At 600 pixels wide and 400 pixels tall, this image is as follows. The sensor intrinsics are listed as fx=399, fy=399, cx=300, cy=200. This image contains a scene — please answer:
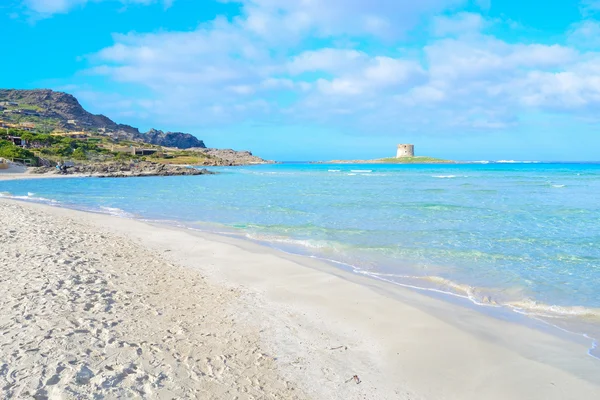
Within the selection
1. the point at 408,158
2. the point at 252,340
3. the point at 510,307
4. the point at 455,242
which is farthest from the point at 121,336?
the point at 408,158

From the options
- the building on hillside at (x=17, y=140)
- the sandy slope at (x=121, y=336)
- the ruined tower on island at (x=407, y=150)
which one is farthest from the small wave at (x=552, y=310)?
the ruined tower on island at (x=407, y=150)

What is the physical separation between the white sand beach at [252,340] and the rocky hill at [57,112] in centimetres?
14777

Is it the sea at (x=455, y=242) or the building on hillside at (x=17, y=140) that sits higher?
the building on hillside at (x=17, y=140)

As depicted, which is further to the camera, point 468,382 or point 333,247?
point 333,247

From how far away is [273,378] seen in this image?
4.06 m

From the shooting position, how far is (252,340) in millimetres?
4926

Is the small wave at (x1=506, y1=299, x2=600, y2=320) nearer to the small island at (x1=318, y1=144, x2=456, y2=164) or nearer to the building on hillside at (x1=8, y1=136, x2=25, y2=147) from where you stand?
the building on hillside at (x1=8, y1=136, x2=25, y2=147)

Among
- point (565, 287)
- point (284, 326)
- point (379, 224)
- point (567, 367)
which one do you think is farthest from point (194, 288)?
point (379, 224)

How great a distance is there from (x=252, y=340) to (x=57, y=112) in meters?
188

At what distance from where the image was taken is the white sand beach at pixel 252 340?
12.6 feet

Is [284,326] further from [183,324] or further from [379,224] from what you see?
[379,224]

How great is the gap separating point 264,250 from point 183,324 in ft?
17.2

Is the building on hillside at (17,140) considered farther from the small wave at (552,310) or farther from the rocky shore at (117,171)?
the small wave at (552,310)

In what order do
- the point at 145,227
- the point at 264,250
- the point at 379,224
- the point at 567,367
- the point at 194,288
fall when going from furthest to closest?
1. the point at 379,224
2. the point at 145,227
3. the point at 264,250
4. the point at 194,288
5. the point at 567,367
